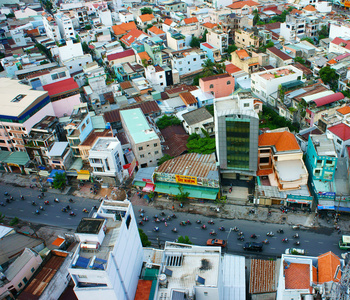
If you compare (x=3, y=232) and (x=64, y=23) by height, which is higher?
(x=64, y=23)

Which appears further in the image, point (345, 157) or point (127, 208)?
point (345, 157)

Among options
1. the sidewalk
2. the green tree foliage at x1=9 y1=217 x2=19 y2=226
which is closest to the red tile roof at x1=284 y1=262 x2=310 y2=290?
the sidewalk

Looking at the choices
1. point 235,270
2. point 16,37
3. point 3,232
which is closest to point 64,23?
point 16,37

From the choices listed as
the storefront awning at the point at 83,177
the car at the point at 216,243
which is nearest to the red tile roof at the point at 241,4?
the storefront awning at the point at 83,177

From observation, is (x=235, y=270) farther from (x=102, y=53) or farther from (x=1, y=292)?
(x=102, y=53)

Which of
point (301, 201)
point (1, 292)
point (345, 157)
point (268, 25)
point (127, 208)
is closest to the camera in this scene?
point (127, 208)

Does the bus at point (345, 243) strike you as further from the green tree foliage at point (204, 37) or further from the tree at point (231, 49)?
the green tree foliage at point (204, 37)
